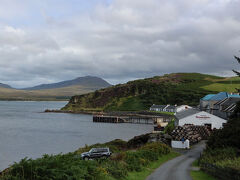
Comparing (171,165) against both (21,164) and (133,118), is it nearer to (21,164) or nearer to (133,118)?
(21,164)

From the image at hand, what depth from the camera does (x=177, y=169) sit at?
1260 inches

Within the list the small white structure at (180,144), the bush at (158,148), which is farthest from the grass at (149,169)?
the small white structure at (180,144)

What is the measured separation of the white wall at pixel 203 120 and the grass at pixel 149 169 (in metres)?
29.4

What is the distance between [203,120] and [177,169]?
136 ft

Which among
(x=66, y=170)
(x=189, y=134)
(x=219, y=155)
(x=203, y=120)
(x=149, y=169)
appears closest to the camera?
(x=66, y=170)

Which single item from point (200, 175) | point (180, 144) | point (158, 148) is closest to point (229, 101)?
point (180, 144)

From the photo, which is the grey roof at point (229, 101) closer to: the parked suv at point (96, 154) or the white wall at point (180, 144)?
the white wall at point (180, 144)

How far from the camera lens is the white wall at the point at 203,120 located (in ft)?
232

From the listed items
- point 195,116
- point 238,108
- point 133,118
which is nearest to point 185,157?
point 238,108

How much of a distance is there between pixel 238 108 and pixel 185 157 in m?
13.1

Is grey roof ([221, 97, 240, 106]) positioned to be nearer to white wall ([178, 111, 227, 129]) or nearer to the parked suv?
white wall ([178, 111, 227, 129])

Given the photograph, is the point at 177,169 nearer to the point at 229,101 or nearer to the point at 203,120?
the point at 203,120

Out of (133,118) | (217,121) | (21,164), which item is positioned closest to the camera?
(21,164)

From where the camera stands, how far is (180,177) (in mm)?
27016
